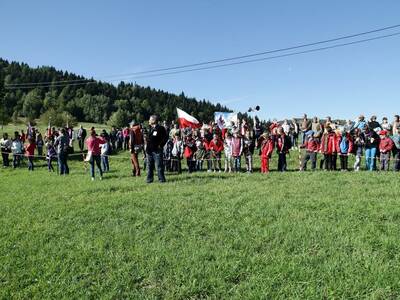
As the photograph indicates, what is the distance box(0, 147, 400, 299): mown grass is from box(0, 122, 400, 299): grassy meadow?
20 millimetres

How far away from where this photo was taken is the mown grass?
5488 mm

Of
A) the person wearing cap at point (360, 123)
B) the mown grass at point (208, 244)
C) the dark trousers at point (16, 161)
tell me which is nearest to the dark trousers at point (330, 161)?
A: the person wearing cap at point (360, 123)

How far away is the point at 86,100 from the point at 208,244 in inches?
4869

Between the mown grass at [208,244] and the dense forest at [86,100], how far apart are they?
101896mm

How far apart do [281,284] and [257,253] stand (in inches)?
43.0

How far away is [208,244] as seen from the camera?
6969 mm

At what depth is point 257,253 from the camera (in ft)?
21.2

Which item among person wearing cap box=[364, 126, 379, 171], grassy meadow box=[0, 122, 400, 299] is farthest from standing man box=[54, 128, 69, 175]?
person wearing cap box=[364, 126, 379, 171]

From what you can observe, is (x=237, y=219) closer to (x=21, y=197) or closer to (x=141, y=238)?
(x=141, y=238)

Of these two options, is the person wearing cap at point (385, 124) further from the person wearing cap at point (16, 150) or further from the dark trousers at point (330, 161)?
the person wearing cap at point (16, 150)

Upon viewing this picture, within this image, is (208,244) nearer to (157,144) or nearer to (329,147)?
(157,144)

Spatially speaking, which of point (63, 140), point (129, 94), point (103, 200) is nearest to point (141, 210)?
point (103, 200)

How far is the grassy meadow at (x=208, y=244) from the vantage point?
548cm

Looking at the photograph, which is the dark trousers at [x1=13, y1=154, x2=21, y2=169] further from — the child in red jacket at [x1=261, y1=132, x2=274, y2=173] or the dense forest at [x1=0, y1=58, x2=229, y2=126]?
the dense forest at [x1=0, y1=58, x2=229, y2=126]
